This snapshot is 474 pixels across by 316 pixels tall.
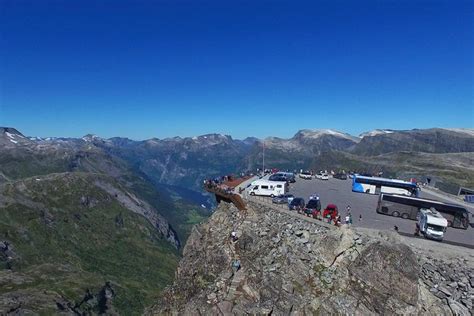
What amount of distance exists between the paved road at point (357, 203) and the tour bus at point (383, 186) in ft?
6.71

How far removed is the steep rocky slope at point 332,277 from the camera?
35.2 metres

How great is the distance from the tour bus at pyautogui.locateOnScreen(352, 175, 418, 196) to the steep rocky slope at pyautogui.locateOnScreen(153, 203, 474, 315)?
1305 inches

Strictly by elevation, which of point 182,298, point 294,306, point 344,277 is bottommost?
point 182,298

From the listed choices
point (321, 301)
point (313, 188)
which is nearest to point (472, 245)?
point (321, 301)

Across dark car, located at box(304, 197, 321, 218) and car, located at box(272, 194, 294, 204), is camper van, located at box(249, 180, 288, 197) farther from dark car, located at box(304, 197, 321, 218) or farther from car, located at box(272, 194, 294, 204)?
dark car, located at box(304, 197, 321, 218)

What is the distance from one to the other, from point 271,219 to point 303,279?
12.2 m

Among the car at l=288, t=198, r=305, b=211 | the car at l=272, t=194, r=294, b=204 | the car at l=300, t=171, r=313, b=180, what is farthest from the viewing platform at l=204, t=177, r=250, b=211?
the car at l=300, t=171, r=313, b=180

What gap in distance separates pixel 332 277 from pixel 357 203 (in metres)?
27.7

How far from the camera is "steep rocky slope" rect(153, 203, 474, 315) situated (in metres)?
35.2

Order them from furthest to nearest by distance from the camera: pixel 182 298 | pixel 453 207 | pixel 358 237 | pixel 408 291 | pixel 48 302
Answer: pixel 48 302 < pixel 453 207 < pixel 182 298 < pixel 358 237 < pixel 408 291

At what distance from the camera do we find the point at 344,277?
3788 centimetres

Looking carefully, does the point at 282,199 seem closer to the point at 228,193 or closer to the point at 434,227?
the point at 228,193

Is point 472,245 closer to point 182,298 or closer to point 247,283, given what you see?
point 247,283

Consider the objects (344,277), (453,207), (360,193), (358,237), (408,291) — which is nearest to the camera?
(408,291)
